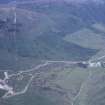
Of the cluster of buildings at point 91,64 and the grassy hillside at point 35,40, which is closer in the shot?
the cluster of buildings at point 91,64

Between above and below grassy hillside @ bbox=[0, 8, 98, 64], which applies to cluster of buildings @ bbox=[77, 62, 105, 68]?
above

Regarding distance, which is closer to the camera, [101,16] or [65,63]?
[65,63]

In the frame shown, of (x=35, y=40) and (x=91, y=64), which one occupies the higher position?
(x=91, y=64)

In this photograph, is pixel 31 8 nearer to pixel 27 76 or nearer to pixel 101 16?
pixel 101 16

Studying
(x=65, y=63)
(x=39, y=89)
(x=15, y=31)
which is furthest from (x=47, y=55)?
(x=39, y=89)

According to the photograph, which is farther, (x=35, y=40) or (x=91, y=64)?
(x=35, y=40)

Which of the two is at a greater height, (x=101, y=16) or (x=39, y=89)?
(x=39, y=89)

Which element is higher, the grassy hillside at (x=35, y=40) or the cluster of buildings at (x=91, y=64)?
the cluster of buildings at (x=91, y=64)

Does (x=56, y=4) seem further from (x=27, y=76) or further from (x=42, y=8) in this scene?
(x=27, y=76)

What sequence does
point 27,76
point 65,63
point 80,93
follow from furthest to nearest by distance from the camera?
point 65,63 < point 27,76 < point 80,93

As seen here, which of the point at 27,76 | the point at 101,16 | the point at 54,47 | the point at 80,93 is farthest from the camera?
the point at 101,16

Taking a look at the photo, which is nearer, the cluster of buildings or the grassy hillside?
the cluster of buildings
